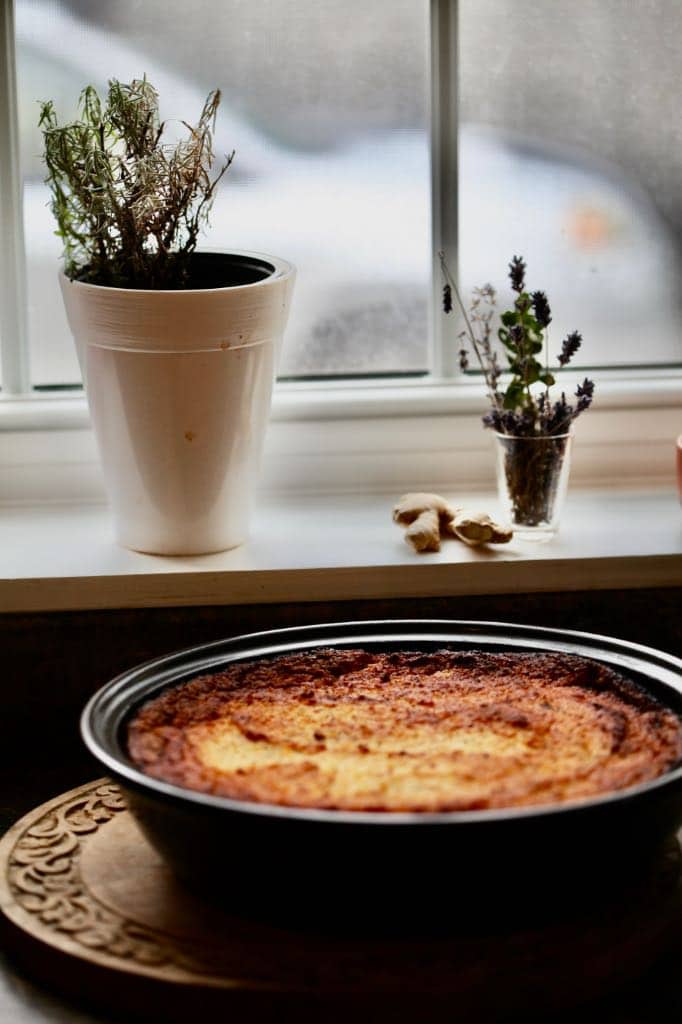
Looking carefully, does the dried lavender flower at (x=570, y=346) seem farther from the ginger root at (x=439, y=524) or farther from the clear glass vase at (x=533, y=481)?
the ginger root at (x=439, y=524)

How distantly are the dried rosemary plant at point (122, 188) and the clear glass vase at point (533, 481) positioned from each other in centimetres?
42

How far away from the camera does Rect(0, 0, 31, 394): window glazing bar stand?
68.2 inches

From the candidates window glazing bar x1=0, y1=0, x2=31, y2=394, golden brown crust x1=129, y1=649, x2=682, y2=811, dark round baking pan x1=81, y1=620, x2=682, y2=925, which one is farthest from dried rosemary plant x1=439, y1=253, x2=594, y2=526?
dark round baking pan x1=81, y1=620, x2=682, y2=925

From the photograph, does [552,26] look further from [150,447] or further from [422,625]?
[422,625]

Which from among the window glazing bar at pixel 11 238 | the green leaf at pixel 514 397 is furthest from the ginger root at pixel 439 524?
the window glazing bar at pixel 11 238

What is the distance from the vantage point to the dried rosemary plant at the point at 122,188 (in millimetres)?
1521

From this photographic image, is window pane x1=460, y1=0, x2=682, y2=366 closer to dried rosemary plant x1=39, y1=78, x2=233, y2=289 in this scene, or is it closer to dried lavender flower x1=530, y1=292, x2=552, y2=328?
dried lavender flower x1=530, y1=292, x2=552, y2=328

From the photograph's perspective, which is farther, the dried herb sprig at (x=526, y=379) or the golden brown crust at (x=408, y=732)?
the dried herb sprig at (x=526, y=379)

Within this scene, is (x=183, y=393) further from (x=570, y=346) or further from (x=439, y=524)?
(x=570, y=346)

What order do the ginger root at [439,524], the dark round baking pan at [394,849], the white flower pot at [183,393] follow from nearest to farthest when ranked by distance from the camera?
1. the dark round baking pan at [394,849]
2. the white flower pot at [183,393]
3. the ginger root at [439,524]

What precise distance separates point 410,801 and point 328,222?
1.03 m

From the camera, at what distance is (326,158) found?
1.83 meters

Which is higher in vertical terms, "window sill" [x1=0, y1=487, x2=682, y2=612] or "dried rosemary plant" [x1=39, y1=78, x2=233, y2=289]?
"dried rosemary plant" [x1=39, y1=78, x2=233, y2=289]

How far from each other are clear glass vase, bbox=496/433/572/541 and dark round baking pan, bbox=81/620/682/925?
0.66m
